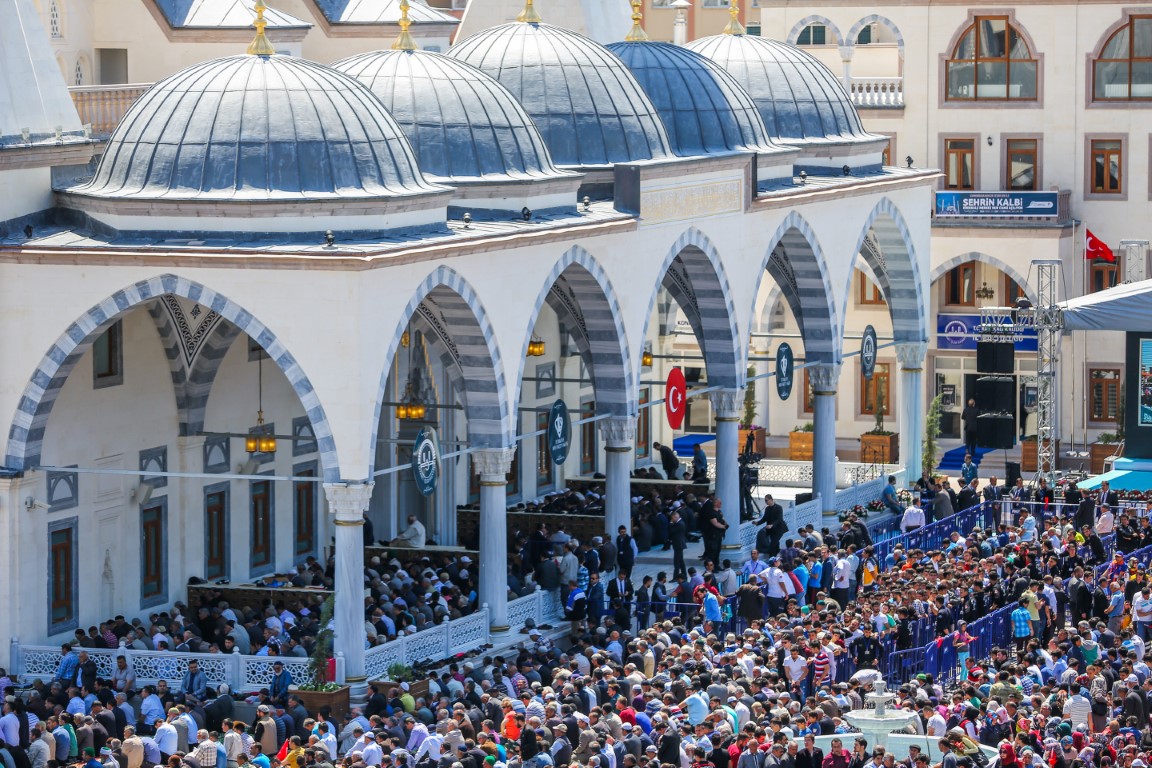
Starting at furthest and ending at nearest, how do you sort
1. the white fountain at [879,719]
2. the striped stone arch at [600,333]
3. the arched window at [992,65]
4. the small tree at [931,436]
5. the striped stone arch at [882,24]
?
the striped stone arch at [882,24], the arched window at [992,65], the small tree at [931,436], the striped stone arch at [600,333], the white fountain at [879,719]

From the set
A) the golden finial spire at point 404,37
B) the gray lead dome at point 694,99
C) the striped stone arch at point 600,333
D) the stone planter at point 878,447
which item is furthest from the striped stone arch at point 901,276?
the golden finial spire at point 404,37

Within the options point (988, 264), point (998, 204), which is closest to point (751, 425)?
point (988, 264)

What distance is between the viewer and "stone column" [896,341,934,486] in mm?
47062

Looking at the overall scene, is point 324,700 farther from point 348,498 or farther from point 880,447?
point 880,447

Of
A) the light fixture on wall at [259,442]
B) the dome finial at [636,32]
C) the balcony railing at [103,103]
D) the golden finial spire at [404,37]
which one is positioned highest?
the dome finial at [636,32]

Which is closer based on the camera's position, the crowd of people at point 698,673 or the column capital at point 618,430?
the crowd of people at point 698,673

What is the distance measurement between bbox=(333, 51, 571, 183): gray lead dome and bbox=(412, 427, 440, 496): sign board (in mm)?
4303

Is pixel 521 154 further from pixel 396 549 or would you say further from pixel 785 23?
pixel 785 23

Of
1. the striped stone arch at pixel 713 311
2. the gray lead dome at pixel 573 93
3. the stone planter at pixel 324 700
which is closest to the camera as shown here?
the stone planter at pixel 324 700

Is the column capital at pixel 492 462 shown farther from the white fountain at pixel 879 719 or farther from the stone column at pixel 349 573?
the white fountain at pixel 879 719

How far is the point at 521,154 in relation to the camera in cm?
3656

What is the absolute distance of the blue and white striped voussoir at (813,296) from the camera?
43500mm

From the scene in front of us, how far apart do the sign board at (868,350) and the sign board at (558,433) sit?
10.6 metres

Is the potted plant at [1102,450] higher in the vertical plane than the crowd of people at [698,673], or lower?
higher
